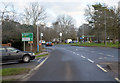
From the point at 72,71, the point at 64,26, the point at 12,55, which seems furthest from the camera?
the point at 64,26

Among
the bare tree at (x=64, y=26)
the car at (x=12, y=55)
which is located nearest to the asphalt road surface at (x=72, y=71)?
the car at (x=12, y=55)

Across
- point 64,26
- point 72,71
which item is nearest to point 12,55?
point 72,71

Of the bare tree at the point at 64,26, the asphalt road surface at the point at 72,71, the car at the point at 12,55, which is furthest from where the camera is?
the bare tree at the point at 64,26

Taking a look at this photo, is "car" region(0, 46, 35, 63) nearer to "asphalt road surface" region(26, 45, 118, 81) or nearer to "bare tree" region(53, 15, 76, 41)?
"asphalt road surface" region(26, 45, 118, 81)

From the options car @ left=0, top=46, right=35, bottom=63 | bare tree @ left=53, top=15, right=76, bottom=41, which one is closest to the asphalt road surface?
car @ left=0, top=46, right=35, bottom=63

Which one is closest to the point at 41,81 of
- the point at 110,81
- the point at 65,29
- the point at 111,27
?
the point at 110,81

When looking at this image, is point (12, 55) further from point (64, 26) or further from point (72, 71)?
point (64, 26)

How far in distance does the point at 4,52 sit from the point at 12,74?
5.67m

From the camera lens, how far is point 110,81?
306 inches

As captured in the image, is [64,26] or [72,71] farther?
[64,26]

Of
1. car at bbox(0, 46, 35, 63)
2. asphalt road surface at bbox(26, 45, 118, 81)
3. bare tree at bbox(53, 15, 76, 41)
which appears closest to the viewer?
asphalt road surface at bbox(26, 45, 118, 81)

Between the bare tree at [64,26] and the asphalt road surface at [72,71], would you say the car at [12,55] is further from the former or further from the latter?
the bare tree at [64,26]

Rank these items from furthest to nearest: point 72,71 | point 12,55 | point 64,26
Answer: point 64,26 → point 12,55 → point 72,71

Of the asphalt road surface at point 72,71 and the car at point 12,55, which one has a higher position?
the car at point 12,55
